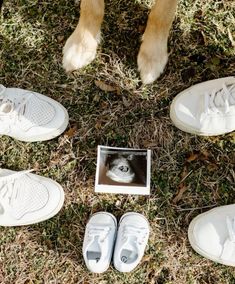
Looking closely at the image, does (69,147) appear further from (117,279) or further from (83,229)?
(117,279)

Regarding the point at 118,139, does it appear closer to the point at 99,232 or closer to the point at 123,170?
the point at 123,170

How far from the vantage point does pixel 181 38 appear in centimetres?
313

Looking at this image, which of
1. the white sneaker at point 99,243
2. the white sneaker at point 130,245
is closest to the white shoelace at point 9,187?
the white sneaker at point 99,243

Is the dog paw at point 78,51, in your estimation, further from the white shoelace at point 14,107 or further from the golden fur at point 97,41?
the white shoelace at point 14,107

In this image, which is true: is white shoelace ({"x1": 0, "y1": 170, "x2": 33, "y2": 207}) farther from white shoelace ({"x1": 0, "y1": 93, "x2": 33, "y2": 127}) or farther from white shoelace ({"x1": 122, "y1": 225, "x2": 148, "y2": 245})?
white shoelace ({"x1": 122, "y1": 225, "x2": 148, "y2": 245})

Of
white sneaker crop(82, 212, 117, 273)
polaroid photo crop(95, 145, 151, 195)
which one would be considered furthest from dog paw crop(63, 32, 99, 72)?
white sneaker crop(82, 212, 117, 273)

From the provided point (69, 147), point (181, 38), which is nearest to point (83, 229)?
point (69, 147)

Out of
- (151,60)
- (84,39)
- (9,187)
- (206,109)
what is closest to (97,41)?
(84,39)

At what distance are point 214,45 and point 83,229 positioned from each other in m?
1.33

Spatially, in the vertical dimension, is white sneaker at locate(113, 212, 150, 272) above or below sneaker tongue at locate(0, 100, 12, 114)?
below

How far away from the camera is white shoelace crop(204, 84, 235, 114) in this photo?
9.75ft

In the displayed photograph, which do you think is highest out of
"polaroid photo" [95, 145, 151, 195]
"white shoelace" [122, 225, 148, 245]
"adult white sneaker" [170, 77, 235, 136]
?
"adult white sneaker" [170, 77, 235, 136]

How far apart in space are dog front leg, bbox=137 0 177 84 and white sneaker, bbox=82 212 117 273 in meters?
0.85

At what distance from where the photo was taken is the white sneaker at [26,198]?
296 cm
